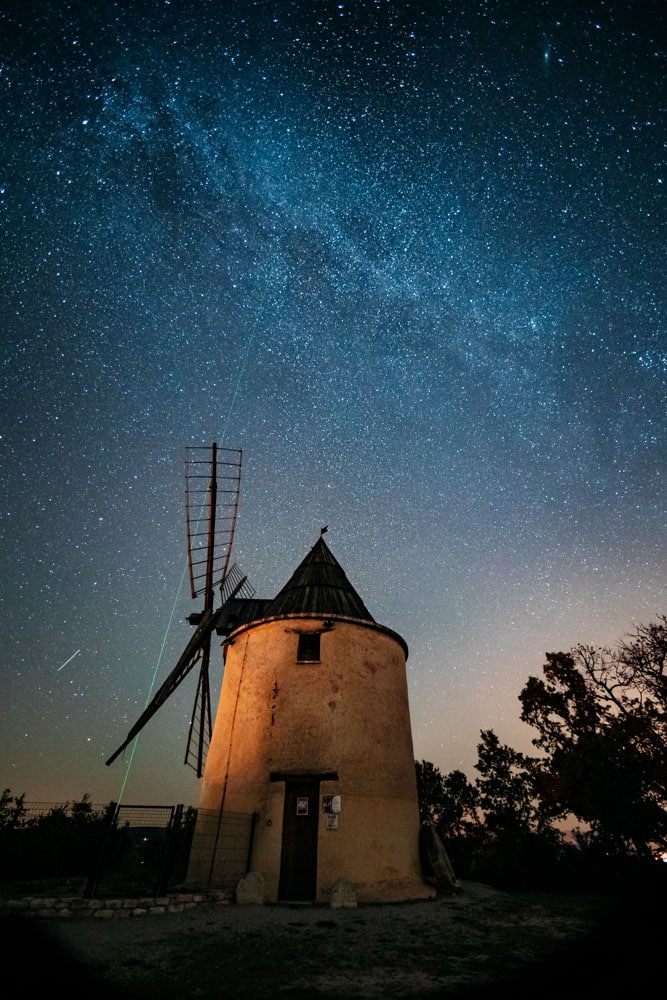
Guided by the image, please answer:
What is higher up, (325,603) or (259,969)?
(325,603)

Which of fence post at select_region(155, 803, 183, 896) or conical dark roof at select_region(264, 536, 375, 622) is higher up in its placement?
conical dark roof at select_region(264, 536, 375, 622)

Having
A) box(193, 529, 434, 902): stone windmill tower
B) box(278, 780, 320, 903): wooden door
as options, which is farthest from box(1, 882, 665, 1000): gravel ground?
box(193, 529, 434, 902): stone windmill tower

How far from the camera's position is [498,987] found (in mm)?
5422

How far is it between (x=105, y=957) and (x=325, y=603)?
1030 centimetres

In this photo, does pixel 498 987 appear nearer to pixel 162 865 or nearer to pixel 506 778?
pixel 162 865

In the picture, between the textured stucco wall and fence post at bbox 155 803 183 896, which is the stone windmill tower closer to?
the textured stucco wall

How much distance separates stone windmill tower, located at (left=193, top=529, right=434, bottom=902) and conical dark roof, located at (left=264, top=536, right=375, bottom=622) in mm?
128

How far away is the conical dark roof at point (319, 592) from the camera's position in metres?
15.7

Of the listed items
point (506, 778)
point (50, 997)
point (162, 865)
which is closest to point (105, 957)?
point (50, 997)

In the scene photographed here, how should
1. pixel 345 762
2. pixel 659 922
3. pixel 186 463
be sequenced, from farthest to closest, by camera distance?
pixel 186 463
pixel 345 762
pixel 659 922

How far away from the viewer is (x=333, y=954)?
6.89 m

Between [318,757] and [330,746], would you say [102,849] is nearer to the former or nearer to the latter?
[318,757]

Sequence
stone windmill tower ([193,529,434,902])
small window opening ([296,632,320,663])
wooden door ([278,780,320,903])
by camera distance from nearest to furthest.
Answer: wooden door ([278,780,320,903])
stone windmill tower ([193,529,434,902])
small window opening ([296,632,320,663])

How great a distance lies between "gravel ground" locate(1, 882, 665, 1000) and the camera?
534 cm
